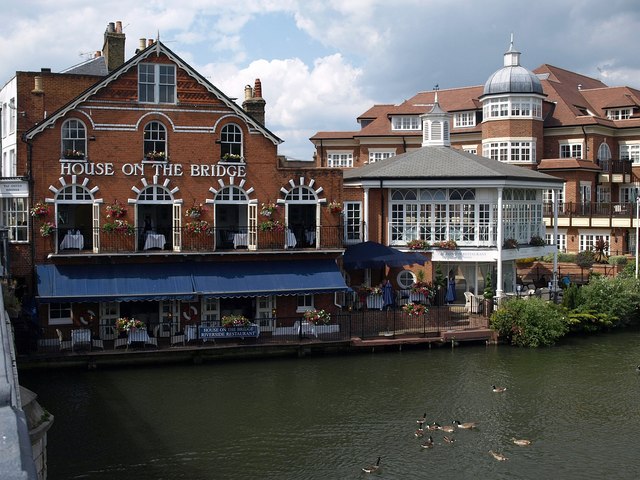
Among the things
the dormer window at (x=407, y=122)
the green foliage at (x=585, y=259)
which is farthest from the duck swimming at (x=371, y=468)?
the dormer window at (x=407, y=122)

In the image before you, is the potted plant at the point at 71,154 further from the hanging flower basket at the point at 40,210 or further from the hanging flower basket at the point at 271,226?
the hanging flower basket at the point at 271,226

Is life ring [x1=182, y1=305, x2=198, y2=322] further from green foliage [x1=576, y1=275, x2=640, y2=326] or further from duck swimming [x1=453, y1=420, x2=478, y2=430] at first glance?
green foliage [x1=576, y1=275, x2=640, y2=326]

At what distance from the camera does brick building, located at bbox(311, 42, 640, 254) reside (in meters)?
52.8

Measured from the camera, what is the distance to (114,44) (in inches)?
1522

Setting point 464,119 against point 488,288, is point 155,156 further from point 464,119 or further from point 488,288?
point 464,119

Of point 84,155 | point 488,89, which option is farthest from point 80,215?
point 488,89

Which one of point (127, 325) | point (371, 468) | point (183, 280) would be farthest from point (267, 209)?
point (371, 468)

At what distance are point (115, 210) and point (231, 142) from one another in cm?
537

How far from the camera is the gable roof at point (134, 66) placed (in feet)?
95.2

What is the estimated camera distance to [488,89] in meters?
54.8

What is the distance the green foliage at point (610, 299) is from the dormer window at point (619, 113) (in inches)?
1061

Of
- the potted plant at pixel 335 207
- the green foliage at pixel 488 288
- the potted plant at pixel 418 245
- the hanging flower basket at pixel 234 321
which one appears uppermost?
the potted plant at pixel 335 207

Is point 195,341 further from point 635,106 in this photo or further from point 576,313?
point 635,106

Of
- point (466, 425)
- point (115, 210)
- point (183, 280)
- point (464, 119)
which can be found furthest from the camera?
point (464, 119)
